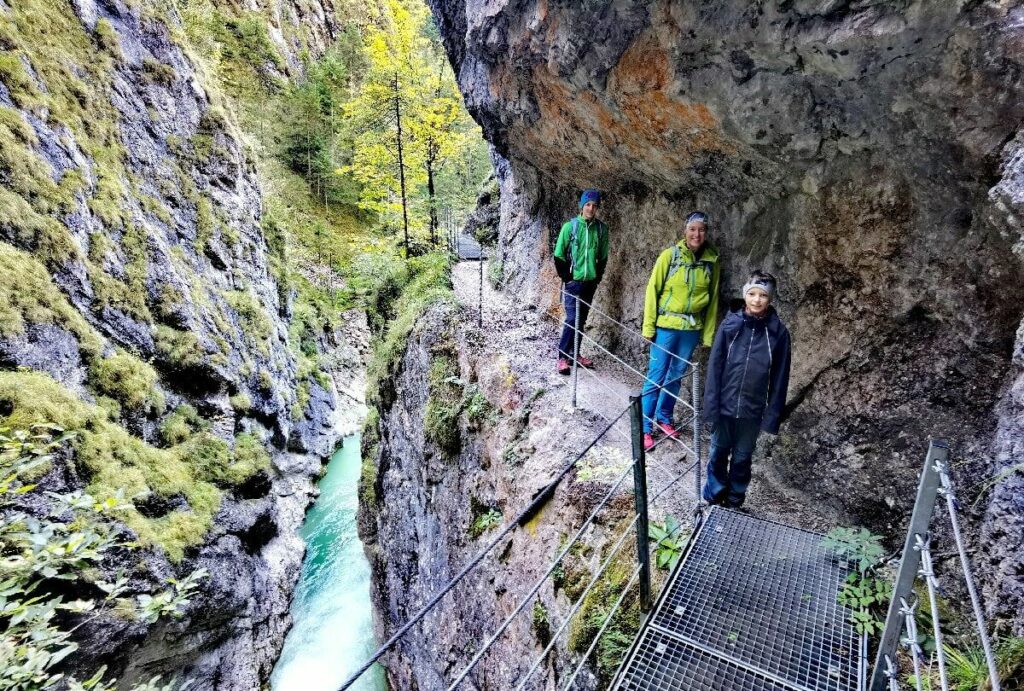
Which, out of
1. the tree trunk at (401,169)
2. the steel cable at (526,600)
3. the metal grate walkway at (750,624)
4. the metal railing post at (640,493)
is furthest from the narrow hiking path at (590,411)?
the tree trunk at (401,169)

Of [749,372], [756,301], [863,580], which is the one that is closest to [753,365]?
[749,372]

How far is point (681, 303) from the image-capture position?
4.78 meters

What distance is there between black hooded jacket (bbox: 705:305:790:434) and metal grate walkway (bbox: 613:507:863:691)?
3.16 feet

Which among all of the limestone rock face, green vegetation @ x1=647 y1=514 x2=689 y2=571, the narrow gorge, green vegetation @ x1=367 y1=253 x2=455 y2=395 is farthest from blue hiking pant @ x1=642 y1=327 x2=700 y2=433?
green vegetation @ x1=367 y1=253 x2=455 y2=395

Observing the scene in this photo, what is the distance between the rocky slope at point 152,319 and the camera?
8859mm

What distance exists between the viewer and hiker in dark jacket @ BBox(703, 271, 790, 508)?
3.72 m

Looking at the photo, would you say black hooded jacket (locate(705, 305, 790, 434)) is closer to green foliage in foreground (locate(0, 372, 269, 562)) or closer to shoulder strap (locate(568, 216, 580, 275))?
shoulder strap (locate(568, 216, 580, 275))

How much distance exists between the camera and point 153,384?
10812mm

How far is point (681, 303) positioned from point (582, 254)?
1764 mm

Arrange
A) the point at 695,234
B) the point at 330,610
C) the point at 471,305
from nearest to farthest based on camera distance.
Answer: the point at 695,234, the point at 471,305, the point at 330,610

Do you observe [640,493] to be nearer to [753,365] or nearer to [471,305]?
[753,365]

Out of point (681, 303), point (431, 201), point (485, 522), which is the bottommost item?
point (485, 522)

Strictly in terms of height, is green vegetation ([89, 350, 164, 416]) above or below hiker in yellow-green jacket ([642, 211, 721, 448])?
below

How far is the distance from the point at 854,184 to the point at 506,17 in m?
4.25
